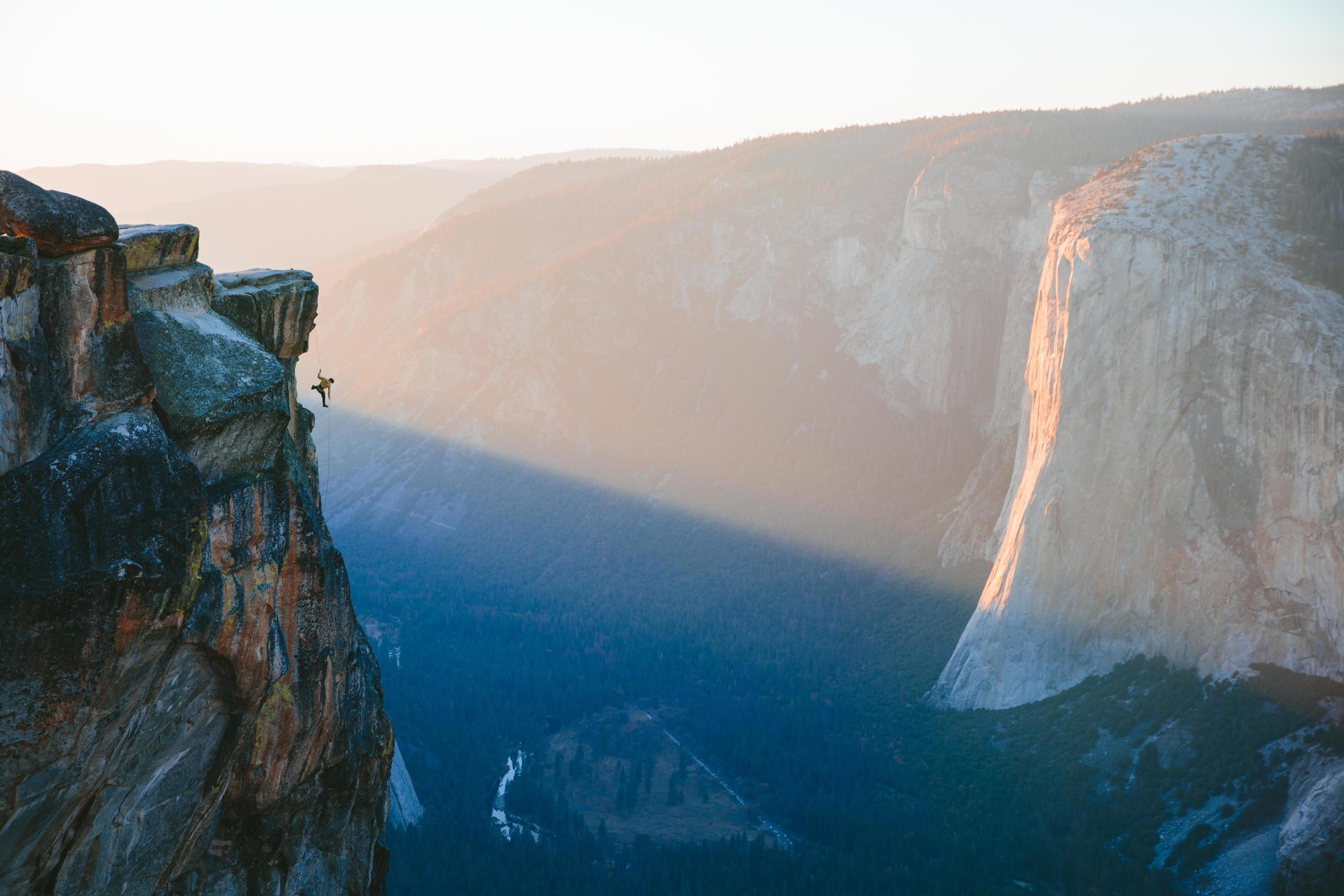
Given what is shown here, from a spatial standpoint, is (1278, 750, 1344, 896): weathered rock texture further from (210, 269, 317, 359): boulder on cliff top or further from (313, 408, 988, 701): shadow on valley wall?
(210, 269, 317, 359): boulder on cliff top

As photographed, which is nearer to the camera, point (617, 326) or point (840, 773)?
point (840, 773)

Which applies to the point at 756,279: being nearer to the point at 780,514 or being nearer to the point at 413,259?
the point at 780,514

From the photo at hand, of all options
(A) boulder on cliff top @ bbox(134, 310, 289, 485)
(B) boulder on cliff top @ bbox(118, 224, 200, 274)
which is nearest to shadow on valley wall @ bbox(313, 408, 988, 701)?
(A) boulder on cliff top @ bbox(134, 310, 289, 485)

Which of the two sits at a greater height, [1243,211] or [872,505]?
[1243,211]

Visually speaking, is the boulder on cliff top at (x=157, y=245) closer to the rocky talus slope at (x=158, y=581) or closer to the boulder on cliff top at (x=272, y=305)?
the rocky talus slope at (x=158, y=581)

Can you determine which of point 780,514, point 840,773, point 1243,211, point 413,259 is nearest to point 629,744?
point 840,773

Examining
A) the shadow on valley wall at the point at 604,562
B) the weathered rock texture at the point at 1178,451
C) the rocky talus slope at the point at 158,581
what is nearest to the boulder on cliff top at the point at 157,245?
the rocky talus slope at the point at 158,581
